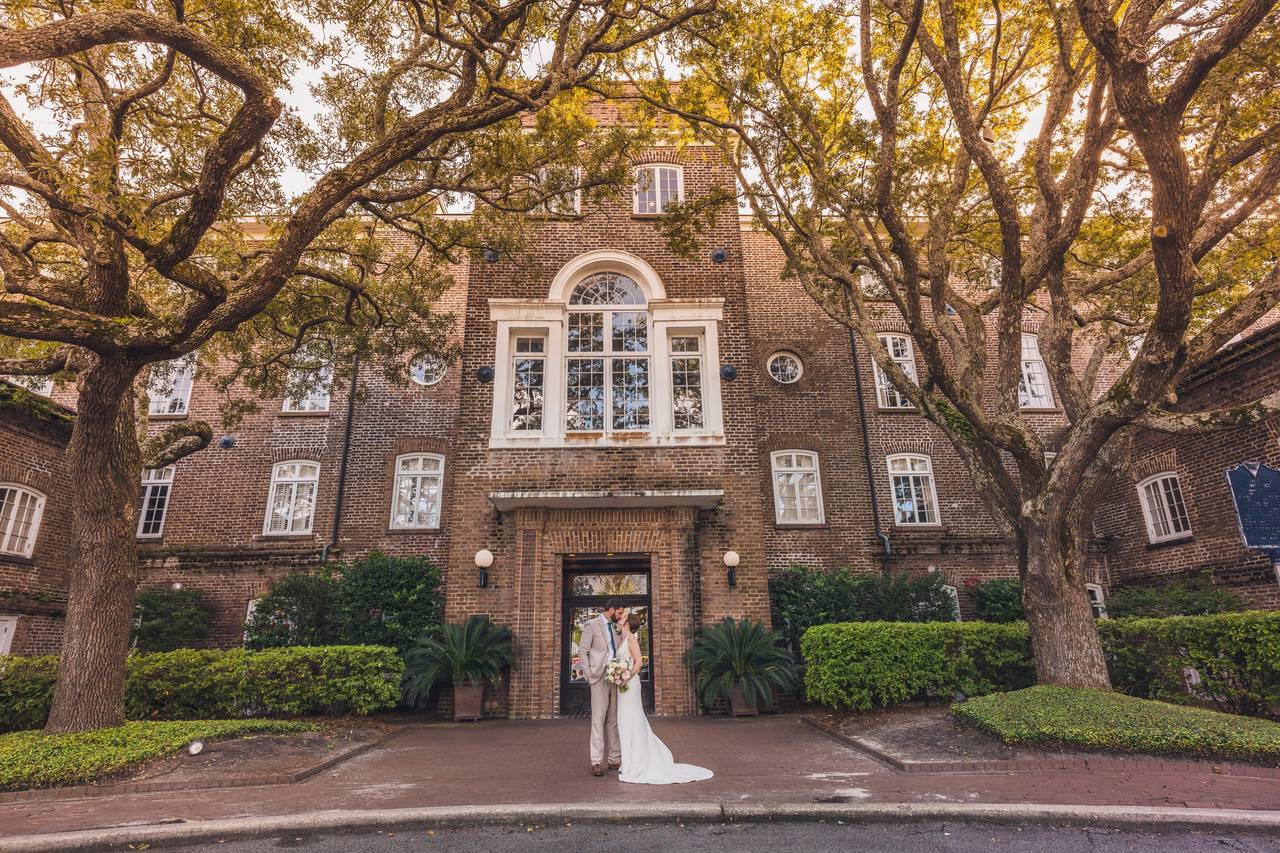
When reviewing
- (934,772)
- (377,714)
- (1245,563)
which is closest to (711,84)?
(934,772)

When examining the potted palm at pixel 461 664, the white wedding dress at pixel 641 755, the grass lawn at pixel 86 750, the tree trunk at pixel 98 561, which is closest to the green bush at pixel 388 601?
the potted palm at pixel 461 664

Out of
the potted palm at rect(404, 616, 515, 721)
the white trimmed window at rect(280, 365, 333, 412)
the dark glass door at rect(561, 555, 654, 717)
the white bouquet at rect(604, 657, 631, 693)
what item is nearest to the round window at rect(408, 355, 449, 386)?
the white trimmed window at rect(280, 365, 333, 412)

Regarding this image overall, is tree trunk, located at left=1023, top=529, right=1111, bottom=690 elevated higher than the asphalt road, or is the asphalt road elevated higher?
tree trunk, located at left=1023, top=529, right=1111, bottom=690

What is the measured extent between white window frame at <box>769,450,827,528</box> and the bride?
8945mm

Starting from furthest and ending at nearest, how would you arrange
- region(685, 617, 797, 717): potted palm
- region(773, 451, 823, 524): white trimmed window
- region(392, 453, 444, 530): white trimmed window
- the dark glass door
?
region(773, 451, 823, 524): white trimmed window, region(392, 453, 444, 530): white trimmed window, the dark glass door, region(685, 617, 797, 717): potted palm

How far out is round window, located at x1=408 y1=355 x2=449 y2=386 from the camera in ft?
54.7

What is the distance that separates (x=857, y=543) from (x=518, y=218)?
10780mm

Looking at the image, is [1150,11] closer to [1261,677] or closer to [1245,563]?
[1261,677]

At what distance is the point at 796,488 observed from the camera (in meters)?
15.9

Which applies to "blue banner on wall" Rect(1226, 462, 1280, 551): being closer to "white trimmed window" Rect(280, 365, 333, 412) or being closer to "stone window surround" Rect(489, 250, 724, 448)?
"stone window surround" Rect(489, 250, 724, 448)

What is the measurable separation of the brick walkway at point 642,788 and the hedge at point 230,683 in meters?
2.88

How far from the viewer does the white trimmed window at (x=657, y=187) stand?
14.9m

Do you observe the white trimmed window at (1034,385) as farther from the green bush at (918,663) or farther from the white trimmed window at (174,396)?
the white trimmed window at (174,396)

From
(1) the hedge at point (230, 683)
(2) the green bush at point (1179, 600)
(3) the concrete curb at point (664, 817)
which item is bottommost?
(3) the concrete curb at point (664, 817)
